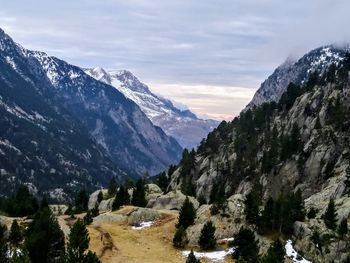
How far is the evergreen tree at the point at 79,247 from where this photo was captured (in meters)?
50.1

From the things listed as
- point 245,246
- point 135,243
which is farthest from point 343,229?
point 135,243

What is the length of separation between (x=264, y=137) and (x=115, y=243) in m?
133

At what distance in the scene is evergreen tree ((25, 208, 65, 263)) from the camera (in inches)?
2212

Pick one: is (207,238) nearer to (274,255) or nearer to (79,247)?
(274,255)

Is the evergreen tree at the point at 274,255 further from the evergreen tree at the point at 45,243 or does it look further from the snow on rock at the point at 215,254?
the evergreen tree at the point at 45,243

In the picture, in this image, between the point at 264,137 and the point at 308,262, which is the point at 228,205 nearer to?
the point at 308,262

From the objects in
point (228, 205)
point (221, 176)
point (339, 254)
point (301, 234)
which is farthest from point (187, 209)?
point (221, 176)

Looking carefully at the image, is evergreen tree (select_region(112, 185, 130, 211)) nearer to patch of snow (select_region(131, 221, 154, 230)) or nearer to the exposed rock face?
the exposed rock face

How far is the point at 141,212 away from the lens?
8675 cm

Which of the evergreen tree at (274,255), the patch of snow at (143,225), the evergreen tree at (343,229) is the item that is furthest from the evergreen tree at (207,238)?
the evergreen tree at (343,229)

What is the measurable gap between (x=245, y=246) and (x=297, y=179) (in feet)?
302

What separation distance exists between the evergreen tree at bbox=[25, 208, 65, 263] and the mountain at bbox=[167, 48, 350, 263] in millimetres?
20076

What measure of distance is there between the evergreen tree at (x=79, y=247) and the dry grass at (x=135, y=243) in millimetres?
5640

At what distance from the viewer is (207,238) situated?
69188 mm
